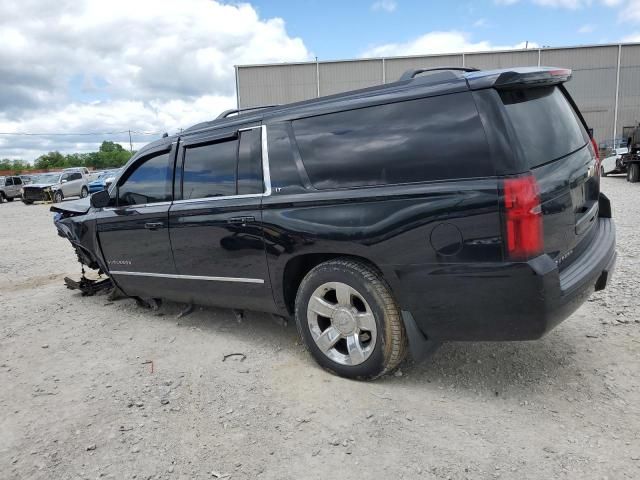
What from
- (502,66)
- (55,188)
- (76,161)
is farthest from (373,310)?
(76,161)

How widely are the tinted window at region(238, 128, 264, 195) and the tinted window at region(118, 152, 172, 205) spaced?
2.93ft

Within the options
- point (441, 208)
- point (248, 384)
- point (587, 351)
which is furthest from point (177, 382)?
point (587, 351)

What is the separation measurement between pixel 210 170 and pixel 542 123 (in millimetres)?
2402

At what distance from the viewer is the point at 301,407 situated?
3.04m

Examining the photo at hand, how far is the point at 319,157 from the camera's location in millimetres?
3240

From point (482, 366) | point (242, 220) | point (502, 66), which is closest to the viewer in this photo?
point (482, 366)

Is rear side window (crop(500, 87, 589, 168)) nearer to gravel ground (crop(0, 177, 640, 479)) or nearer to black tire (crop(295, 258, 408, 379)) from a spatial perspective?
black tire (crop(295, 258, 408, 379))

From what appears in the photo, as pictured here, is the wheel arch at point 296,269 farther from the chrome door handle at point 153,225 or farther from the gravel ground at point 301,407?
the chrome door handle at point 153,225

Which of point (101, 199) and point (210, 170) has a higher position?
point (210, 170)

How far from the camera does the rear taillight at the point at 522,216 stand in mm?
2505

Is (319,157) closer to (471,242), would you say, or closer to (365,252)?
(365,252)

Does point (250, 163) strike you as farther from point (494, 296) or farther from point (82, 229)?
point (82, 229)

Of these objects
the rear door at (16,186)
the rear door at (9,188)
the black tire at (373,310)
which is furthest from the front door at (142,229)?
the rear door at (16,186)

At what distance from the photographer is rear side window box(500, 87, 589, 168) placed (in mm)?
2686
